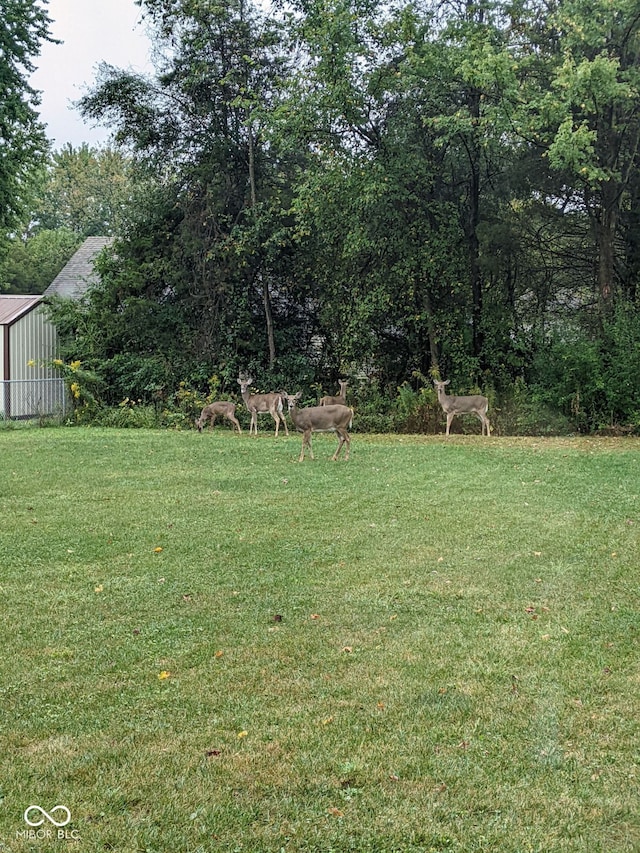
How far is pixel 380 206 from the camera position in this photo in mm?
18922

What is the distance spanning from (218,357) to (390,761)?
19089 mm

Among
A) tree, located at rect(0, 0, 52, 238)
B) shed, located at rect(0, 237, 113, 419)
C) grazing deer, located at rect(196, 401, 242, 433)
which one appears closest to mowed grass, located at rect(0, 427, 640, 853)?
grazing deer, located at rect(196, 401, 242, 433)

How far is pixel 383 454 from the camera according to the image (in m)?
14.2

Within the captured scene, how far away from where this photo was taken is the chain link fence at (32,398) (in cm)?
2188

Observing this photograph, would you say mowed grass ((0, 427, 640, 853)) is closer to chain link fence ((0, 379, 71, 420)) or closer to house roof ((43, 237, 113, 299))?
chain link fence ((0, 379, 71, 420))

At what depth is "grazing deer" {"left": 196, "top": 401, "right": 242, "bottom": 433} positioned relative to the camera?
19250mm

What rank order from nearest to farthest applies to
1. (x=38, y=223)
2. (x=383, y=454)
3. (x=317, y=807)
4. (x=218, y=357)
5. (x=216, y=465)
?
(x=317, y=807)
(x=216, y=465)
(x=383, y=454)
(x=218, y=357)
(x=38, y=223)

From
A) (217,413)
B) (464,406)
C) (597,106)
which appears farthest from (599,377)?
(217,413)

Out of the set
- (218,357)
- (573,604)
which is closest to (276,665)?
(573,604)

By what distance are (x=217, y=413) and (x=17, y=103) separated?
1118 cm

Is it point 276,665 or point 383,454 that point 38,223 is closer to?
point 383,454

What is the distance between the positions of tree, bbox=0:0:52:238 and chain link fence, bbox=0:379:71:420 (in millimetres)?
5252

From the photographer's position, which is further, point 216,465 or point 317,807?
point 216,465

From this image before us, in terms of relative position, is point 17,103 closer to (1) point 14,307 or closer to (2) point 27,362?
(1) point 14,307
